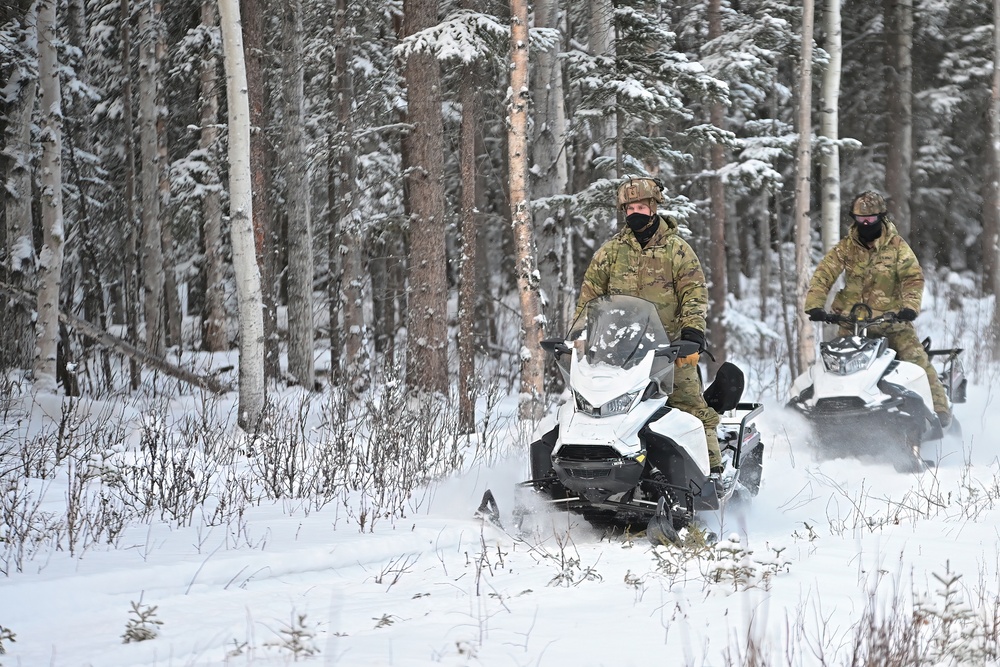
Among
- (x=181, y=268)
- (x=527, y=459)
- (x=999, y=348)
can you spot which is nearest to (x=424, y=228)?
(x=527, y=459)

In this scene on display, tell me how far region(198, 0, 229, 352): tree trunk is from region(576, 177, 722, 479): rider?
10.1 metres

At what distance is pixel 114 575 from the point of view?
4.20 m

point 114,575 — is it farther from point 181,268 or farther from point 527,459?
point 181,268

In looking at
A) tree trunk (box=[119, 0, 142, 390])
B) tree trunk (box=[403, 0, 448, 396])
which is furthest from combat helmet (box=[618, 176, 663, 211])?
tree trunk (box=[119, 0, 142, 390])

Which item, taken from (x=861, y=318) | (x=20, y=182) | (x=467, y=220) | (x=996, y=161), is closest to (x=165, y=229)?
(x=20, y=182)

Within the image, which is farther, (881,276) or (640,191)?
(881,276)

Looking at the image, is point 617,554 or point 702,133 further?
point 702,133

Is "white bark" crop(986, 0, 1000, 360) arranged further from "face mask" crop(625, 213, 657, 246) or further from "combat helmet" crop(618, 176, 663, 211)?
"combat helmet" crop(618, 176, 663, 211)

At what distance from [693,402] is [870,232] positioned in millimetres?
3541

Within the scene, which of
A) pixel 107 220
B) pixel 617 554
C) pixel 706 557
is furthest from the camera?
pixel 107 220

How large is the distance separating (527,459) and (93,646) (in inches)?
187

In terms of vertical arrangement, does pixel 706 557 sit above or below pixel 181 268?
below

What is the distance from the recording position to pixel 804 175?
13.0 m

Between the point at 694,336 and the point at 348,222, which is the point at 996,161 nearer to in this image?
the point at 348,222
